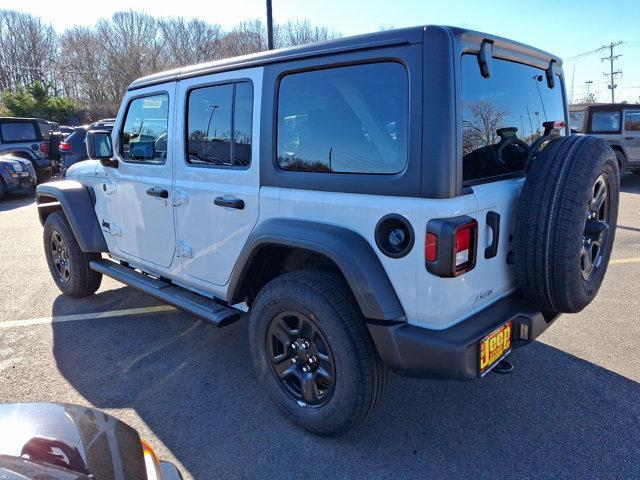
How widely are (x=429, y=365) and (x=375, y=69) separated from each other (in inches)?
54.4

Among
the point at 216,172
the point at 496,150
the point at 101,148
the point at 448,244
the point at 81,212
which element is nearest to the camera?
the point at 448,244

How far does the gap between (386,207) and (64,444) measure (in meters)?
1.52

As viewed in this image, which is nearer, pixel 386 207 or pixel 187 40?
pixel 386 207

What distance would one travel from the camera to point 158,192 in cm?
338

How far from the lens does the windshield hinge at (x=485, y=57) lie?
2.21m

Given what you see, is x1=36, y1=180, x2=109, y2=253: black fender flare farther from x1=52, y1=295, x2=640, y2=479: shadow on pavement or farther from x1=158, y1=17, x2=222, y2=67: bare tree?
x1=158, y1=17, x2=222, y2=67: bare tree

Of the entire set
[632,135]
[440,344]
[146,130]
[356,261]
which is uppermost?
[632,135]

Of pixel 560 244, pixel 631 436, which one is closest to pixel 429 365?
pixel 560 244

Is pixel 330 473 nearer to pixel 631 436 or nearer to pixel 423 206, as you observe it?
pixel 423 206

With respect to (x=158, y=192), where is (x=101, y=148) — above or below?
above

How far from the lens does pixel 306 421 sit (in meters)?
2.57

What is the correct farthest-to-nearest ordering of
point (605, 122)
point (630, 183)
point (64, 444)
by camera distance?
point (630, 183)
point (605, 122)
point (64, 444)

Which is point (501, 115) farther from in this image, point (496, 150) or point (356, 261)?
point (356, 261)

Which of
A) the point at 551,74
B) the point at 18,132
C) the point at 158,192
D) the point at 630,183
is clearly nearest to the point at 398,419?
the point at 158,192
